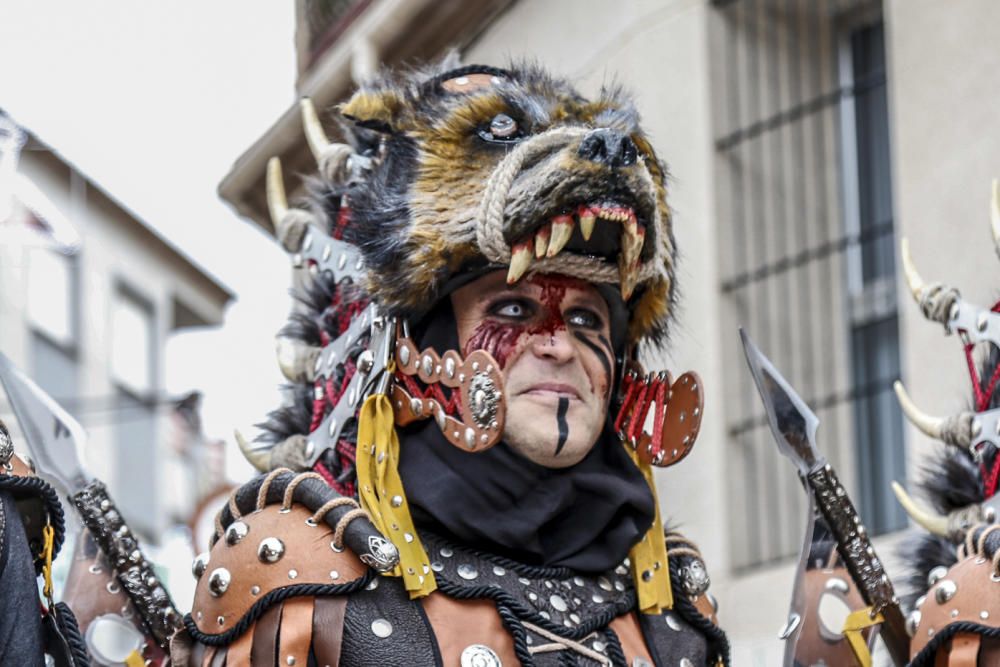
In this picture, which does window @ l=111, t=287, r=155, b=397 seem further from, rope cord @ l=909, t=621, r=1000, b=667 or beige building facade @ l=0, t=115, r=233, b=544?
rope cord @ l=909, t=621, r=1000, b=667

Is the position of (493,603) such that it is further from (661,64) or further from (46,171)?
(46,171)

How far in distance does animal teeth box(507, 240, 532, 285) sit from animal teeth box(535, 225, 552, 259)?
2cm

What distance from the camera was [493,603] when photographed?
641 cm

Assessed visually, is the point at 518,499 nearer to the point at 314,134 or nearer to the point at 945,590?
the point at 945,590

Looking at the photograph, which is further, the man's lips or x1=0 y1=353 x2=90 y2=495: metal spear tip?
x1=0 y1=353 x2=90 y2=495: metal spear tip

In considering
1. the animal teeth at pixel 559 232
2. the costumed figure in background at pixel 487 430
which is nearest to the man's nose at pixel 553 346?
the costumed figure in background at pixel 487 430

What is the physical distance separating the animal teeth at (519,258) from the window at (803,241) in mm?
5019

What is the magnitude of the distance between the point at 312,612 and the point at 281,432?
1141mm

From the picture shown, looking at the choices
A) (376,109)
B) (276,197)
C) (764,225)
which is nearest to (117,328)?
(764,225)

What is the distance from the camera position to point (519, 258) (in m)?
6.44

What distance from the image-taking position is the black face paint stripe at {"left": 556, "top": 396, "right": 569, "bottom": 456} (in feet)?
21.5

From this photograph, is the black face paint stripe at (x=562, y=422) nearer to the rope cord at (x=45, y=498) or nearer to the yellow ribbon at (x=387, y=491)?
the yellow ribbon at (x=387, y=491)

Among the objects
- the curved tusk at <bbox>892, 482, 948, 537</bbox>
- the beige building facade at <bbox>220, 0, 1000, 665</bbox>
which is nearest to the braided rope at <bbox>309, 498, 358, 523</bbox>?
the curved tusk at <bbox>892, 482, 948, 537</bbox>

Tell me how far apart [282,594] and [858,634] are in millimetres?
1769
